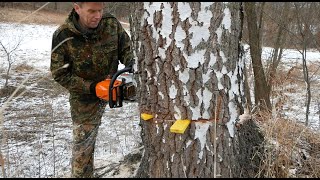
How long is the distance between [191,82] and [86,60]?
5.32ft

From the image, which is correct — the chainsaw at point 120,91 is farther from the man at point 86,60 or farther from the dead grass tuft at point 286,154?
the dead grass tuft at point 286,154

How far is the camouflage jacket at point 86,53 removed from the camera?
10.2 feet

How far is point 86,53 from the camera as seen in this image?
325cm

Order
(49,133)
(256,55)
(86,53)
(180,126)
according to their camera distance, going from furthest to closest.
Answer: (256,55)
(49,133)
(86,53)
(180,126)

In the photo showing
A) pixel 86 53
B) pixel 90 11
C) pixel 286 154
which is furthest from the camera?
pixel 86 53

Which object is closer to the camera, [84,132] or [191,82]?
[191,82]

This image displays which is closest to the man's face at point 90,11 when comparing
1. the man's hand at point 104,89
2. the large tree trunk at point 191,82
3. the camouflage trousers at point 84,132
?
the man's hand at point 104,89

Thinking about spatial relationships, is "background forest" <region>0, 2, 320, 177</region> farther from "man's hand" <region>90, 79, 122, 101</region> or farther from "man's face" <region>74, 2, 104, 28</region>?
"man's hand" <region>90, 79, 122, 101</region>

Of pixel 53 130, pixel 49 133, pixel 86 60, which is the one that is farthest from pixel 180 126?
pixel 49 133

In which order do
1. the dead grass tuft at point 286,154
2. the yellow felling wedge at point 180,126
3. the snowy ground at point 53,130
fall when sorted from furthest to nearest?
the snowy ground at point 53,130 < the dead grass tuft at point 286,154 < the yellow felling wedge at point 180,126

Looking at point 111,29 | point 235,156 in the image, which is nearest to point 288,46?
point 111,29

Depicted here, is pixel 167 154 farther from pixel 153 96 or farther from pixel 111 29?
pixel 111 29

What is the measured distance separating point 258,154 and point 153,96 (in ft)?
2.79

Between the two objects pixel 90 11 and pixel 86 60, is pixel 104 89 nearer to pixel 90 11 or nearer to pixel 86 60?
pixel 86 60
